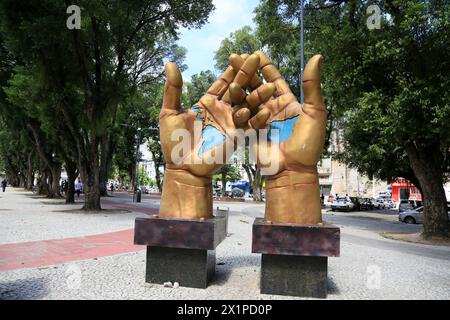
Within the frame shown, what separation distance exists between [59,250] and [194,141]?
420 centimetres

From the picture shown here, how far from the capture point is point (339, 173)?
60.2 metres

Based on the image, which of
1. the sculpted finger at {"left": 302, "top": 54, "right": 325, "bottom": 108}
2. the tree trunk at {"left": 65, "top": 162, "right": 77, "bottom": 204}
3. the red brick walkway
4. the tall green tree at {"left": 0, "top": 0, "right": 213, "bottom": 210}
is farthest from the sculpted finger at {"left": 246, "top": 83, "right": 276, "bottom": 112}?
the tree trunk at {"left": 65, "top": 162, "right": 77, "bottom": 204}

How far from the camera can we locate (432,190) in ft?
44.9

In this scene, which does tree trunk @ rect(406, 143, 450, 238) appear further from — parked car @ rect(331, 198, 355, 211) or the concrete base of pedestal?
parked car @ rect(331, 198, 355, 211)

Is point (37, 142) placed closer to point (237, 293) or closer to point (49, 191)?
point (49, 191)

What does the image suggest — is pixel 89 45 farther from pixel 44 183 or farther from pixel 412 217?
pixel 412 217

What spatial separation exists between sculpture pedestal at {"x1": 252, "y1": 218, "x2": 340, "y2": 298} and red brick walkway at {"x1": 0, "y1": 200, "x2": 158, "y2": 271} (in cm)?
388

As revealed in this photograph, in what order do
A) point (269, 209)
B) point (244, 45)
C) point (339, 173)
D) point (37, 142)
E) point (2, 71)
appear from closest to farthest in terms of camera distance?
point (269, 209) → point (2, 71) → point (37, 142) → point (244, 45) → point (339, 173)

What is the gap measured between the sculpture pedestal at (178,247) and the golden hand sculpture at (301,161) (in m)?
1.05

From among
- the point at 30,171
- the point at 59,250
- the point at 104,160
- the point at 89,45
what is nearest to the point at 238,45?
the point at 104,160

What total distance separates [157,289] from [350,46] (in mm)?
10512

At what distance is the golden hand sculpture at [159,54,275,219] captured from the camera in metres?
6.33
